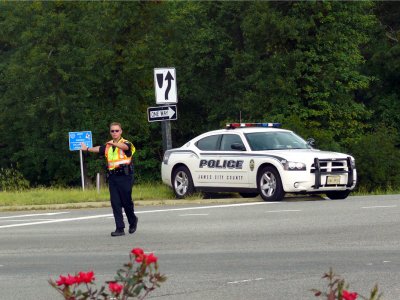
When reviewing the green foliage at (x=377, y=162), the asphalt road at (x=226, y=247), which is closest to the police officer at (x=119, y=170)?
the asphalt road at (x=226, y=247)

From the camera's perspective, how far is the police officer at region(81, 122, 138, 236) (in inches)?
635

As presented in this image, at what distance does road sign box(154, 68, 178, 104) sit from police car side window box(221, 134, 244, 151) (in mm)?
1775

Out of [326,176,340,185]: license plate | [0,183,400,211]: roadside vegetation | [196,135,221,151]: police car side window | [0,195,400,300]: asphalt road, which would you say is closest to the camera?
[0,195,400,300]: asphalt road

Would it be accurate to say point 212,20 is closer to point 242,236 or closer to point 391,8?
point 391,8

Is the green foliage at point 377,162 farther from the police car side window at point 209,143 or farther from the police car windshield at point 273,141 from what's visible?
the police car side window at point 209,143

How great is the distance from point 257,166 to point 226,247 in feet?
27.7

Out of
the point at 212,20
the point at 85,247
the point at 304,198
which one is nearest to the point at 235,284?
the point at 85,247

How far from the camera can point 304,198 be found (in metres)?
23.7

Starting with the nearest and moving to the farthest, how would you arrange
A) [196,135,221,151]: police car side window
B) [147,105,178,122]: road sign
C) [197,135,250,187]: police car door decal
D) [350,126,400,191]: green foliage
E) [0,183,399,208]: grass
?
[197,135,250,187]: police car door decal < [196,135,221,151]: police car side window < [0,183,399,208]: grass < [147,105,178,122]: road sign < [350,126,400,191]: green foliage

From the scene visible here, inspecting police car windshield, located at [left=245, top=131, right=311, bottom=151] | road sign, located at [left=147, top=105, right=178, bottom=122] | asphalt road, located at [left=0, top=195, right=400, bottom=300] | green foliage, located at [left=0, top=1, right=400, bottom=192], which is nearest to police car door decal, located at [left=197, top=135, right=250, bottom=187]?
police car windshield, located at [left=245, top=131, right=311, bottom=151]

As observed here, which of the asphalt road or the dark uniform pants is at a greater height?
the dark uniform pants

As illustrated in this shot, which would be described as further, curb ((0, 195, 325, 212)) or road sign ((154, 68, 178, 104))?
road sign ((154, 68, 178, 104))

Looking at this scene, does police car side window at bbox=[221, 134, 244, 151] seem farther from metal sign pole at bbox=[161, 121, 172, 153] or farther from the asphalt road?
the asphalt road

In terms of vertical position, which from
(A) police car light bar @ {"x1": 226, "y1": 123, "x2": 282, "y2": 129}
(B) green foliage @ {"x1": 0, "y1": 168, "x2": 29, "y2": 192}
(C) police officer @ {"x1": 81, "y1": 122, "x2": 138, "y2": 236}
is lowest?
(B) green foliage @ {"x1": 0, "y1": 168, "x2": 29, "y2": 192}
